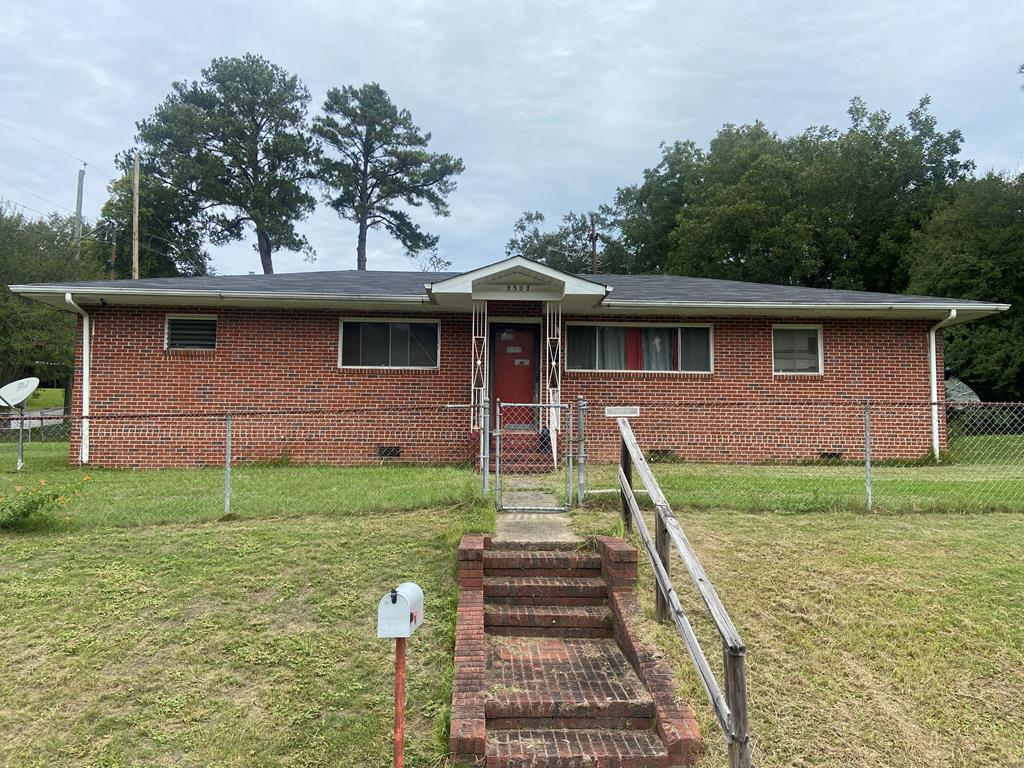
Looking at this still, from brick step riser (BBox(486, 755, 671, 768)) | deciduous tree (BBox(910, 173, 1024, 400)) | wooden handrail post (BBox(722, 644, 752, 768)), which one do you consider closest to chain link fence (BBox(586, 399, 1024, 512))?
brick step riser (BBox(486, 755, 671, 768))

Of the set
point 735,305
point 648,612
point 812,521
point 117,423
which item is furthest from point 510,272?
point 117,423

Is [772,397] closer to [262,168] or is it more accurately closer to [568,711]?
[568,711]

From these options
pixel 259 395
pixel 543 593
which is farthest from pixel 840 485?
pixel 259 395

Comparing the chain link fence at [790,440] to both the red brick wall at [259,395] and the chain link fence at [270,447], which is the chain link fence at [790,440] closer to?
the chain link fence at [270,447]

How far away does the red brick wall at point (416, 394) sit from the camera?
10.6 metres

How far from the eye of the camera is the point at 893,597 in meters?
4.52

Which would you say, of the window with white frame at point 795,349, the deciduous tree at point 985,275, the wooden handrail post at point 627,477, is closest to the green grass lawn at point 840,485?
the wooden handrail post at point 627,477

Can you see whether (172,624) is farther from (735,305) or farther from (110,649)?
(735,305)

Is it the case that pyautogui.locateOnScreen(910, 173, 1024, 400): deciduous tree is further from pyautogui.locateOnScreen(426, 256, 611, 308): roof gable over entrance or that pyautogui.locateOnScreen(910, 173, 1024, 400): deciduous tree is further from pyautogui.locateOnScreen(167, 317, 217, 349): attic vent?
pyautogui.locateOnScreen(167, 317, 217, 349): attic vent

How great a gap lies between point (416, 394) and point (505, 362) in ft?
5.65

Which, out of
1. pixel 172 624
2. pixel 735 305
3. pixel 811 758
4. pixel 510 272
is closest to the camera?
pixel 811 758

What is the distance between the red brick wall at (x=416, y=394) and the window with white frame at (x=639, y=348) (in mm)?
195

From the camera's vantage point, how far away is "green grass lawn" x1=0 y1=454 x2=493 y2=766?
3205 millimetres

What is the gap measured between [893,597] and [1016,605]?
2.78 feet
